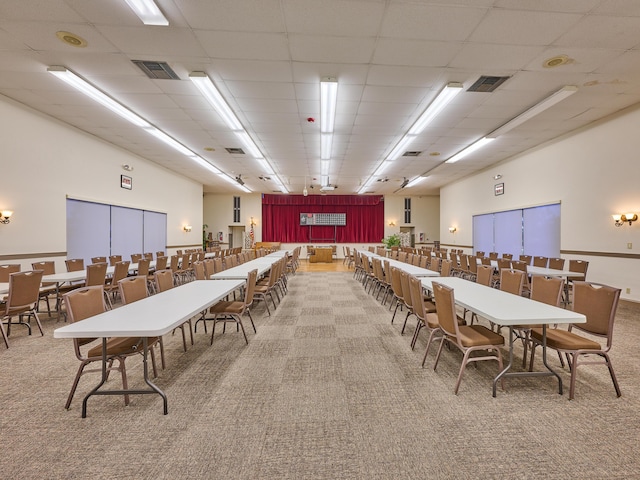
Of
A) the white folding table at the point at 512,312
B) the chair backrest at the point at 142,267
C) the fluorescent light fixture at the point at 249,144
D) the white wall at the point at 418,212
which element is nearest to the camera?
the white folding table at the point at 512,312

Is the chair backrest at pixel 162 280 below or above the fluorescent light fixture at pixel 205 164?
below

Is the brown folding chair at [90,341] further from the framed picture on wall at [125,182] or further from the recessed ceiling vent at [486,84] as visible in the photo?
the framed picture on wall at [125,182]

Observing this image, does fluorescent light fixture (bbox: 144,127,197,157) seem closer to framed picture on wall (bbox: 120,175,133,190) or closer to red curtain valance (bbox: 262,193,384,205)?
framed picture on wall (bbox: 120,175,133,190)

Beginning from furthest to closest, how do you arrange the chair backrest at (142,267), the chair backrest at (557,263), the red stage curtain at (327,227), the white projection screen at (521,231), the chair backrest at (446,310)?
the red stage curtain at (327,227)
the white projection screen at (521,231)
the chair backrest at (557,263)
the chair backrest at (142,267)
the chair backrest at (446,310)

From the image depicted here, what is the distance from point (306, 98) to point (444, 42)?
255cm

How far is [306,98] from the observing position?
5.62 metres

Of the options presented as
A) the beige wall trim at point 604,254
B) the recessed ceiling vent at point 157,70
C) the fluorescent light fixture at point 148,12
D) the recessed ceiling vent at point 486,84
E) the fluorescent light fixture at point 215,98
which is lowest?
the beige wall trim at point 604,254

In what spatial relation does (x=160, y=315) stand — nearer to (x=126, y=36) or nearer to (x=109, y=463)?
(x=109, y=463)

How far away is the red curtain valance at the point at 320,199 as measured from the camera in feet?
58.3

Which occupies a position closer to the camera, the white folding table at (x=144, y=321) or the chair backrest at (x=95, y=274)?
the white folding table at (x=144, y=321)

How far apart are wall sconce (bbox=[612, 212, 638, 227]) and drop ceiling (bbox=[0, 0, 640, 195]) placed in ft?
7.41

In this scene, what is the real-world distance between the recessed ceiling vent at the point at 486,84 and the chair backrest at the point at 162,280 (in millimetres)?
5819

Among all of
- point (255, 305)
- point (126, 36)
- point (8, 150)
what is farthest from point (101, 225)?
point (126, 36)

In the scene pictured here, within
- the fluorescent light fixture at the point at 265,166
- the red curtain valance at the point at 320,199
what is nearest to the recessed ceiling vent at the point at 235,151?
the fluorescent light fixture at the point at 265,166
